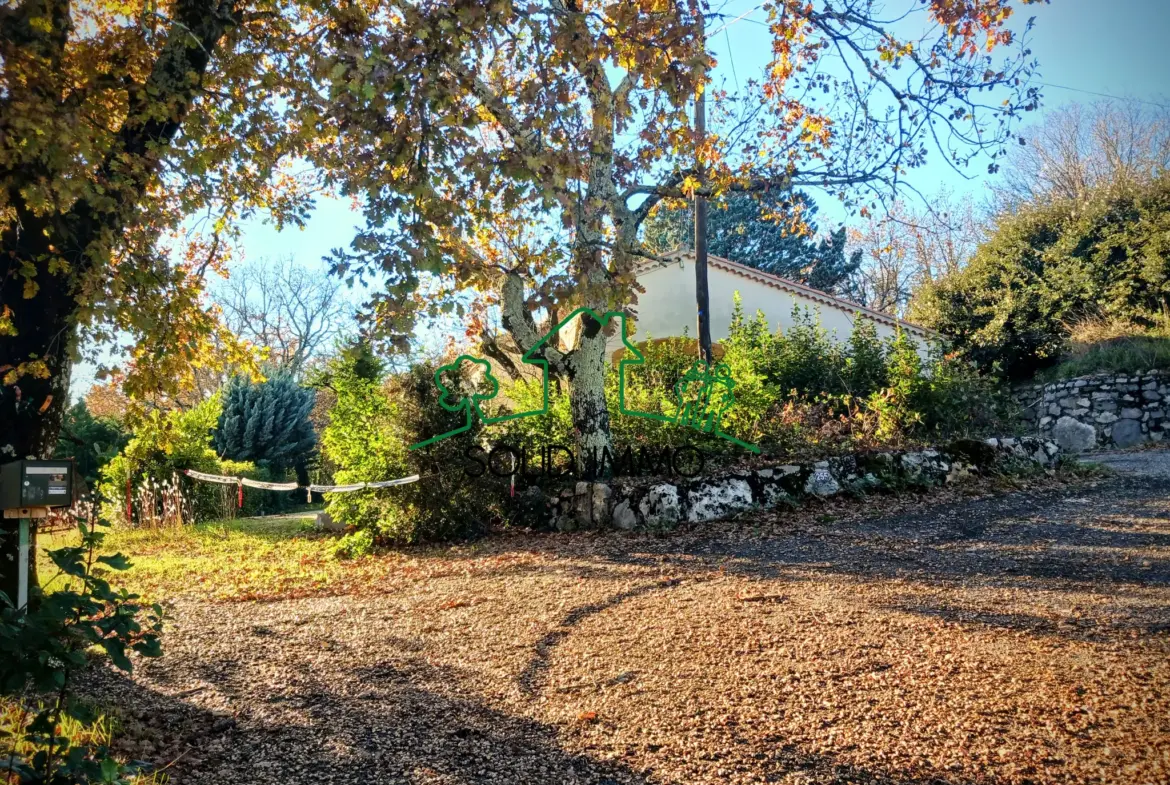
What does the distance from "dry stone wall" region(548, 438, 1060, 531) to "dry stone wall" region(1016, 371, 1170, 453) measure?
5995mm

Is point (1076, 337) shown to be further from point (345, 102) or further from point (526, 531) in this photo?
point (345, 102)

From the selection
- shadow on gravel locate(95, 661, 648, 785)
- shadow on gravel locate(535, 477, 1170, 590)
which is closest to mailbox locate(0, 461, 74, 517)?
shadow on gravel locate(95, 661, 648, 785)

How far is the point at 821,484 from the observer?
7.49m

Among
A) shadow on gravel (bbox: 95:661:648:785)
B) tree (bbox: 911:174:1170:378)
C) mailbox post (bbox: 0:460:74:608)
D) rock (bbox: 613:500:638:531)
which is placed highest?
tree (bbox: 911:174:1170:378)

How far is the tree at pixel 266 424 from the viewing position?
14.6m

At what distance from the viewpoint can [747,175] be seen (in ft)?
27.3

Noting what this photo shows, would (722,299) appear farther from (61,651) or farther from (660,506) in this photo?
(61,651)

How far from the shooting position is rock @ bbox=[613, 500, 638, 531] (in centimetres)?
735

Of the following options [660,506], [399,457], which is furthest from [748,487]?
[399,457]

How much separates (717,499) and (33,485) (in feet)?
18.5

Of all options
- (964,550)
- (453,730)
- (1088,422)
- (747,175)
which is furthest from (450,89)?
(1088,422)

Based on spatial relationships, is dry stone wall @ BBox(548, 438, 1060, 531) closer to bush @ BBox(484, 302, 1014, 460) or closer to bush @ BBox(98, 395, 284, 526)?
bush @ BBox(484, 302, 1014, 460)

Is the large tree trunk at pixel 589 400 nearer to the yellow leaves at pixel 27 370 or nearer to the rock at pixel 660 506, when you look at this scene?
the rock at pixel 660 506

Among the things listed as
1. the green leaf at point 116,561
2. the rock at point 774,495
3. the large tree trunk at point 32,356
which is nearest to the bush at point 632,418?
the rock at point 774,495
